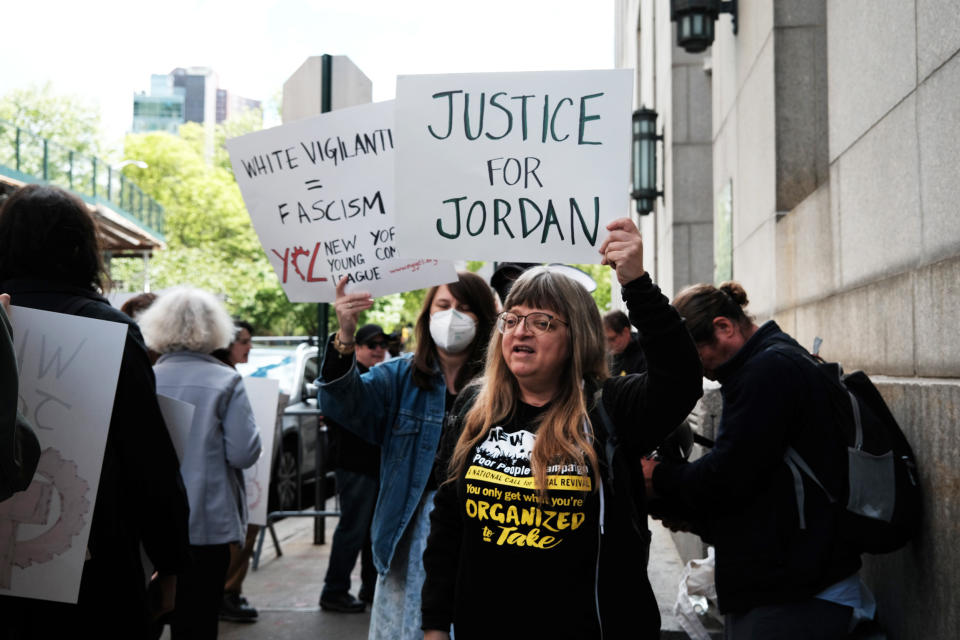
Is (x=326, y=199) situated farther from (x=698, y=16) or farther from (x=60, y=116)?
(x=60, y=116)

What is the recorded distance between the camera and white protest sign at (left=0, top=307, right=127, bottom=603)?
2.71m

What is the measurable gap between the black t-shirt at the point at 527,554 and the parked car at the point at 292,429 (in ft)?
22.7

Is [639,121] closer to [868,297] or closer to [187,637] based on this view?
[868,297]

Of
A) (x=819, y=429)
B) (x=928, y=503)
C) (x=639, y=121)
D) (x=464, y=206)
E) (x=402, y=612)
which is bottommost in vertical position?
(x=402, y=612)

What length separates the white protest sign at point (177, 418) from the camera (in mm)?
3154

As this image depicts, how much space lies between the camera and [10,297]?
287 cm

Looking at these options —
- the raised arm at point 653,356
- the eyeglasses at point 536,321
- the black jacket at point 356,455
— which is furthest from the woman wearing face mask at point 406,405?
the black jacket at point 356,455

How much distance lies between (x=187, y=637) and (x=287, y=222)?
2.03 metres

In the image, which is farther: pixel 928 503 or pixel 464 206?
pixel 464 206

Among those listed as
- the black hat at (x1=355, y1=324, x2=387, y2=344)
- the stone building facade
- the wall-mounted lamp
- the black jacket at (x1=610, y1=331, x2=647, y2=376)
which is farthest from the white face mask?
the wall-mounted lamp

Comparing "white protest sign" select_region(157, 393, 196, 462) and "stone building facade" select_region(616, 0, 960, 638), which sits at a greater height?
"stone building facade" select_region(616, 0, 960, 638)

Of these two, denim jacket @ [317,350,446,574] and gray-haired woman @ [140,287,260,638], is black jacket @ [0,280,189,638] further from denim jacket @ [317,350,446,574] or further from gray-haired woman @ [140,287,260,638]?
gray-haired woman @ [140,287,260,638]

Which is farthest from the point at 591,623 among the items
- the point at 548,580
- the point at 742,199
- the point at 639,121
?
the point at 639,121

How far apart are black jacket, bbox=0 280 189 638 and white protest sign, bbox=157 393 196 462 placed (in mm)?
156
